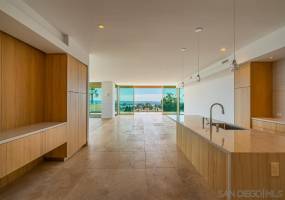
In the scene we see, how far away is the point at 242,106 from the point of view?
6.16m

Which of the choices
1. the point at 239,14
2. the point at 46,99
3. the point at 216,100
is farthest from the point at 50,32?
the point at 216,100

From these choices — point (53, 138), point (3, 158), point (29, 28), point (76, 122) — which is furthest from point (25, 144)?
point (76, 122)

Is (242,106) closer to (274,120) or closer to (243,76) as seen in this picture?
(243,76)

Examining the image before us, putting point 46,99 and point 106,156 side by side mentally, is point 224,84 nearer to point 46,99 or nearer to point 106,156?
point 106,156

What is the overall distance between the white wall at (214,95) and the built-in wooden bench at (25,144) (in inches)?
239

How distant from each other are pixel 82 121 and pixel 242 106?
4742mm

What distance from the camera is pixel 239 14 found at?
357 cm

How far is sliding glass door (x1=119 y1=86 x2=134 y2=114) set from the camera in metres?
19.7

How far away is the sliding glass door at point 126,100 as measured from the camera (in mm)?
19663

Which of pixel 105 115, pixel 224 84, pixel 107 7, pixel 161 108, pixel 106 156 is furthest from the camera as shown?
pixel 161 108

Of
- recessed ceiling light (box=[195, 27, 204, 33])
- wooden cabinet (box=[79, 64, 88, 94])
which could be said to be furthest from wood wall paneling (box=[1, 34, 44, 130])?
recessed ceiling light (box=[195, 27, 204, 33])

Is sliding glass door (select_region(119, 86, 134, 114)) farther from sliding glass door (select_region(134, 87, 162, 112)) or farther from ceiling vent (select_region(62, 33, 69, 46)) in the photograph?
ceiling vent (select_region(62, 33, 69, 46))

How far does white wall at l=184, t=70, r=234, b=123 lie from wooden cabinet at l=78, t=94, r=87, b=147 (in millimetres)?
5175

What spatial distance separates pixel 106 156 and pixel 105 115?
1101 cm
